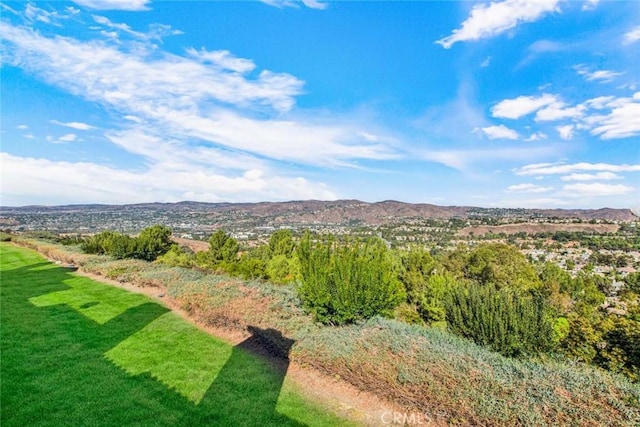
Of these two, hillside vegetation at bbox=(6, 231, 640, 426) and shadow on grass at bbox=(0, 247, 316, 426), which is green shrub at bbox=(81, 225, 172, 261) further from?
shadow on grass at bbox=(0, 247, 316, 426)

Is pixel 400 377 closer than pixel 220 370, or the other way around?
pixel 400 377

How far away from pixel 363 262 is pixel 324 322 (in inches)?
63.0

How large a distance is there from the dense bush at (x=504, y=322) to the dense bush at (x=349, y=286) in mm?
1740

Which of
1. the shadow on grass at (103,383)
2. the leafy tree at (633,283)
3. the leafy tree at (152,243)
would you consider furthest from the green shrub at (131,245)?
the leafy tree at (633,283)

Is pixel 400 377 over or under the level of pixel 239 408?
over

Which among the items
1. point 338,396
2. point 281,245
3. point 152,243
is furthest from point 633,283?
point 152,243

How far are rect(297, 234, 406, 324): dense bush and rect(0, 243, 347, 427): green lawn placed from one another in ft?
6.13

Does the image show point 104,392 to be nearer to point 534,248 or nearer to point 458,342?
point 458,342

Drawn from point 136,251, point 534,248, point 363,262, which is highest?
point 363,262

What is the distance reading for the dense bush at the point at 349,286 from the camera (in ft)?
26.0

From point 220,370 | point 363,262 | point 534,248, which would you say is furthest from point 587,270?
point 220,370

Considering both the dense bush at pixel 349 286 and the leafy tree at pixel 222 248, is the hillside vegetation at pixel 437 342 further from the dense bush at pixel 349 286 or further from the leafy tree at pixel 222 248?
the leafy tree at pixel 222 248

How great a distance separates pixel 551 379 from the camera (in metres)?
4.48

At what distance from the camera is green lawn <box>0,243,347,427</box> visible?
496cm
